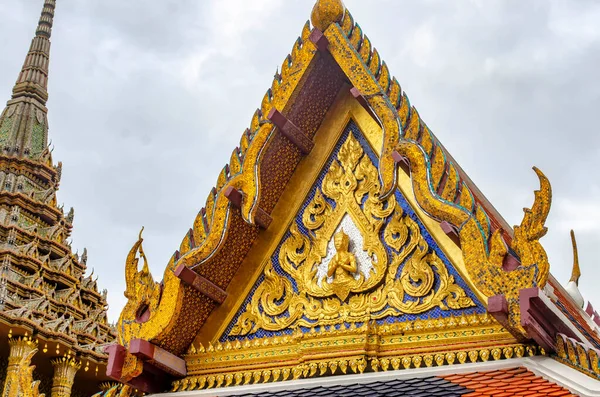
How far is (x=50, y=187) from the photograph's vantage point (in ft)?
84.6

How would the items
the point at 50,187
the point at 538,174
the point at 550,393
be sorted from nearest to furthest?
1. the point at 550,393
2. the point at 538,174
3. the point at 50,187

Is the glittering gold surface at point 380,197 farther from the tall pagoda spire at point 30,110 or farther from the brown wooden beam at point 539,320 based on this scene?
the tall pagoda spire at point 30,110

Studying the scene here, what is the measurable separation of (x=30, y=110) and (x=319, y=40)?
76.0 feet

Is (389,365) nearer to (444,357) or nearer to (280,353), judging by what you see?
(444,357)

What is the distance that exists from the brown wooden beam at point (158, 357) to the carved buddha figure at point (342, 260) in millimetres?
1219

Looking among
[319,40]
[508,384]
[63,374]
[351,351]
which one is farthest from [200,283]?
[63,374]

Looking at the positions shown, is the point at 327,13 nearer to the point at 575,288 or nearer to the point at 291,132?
the point at 291,132

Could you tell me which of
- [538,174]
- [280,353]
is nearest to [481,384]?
[538,174]

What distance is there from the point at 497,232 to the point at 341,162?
1.58 meters

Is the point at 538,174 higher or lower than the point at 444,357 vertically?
higher

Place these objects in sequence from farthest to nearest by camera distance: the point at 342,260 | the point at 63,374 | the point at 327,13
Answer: the point at 63,374, the point at 327,13, the point at 342,260

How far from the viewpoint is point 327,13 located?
5555mm

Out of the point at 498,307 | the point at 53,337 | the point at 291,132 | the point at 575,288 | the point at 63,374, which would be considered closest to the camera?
the point at 498,307

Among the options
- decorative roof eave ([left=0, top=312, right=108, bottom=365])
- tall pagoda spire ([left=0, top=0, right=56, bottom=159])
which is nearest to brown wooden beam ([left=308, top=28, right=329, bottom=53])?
decorative roof eave ([left=0, top=312, right=108, bottom=365])
